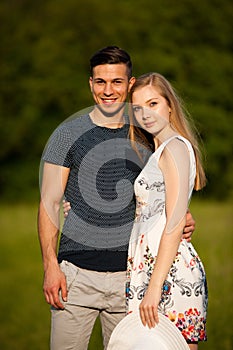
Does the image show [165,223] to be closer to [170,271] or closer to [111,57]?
[170,271]

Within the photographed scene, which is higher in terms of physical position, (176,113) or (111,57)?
(111,57)

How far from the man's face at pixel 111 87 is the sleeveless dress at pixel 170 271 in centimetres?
34

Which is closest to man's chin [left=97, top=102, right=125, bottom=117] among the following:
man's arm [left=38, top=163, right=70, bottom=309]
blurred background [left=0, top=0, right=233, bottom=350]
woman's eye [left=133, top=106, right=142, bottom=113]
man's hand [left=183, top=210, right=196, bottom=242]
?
woman's eye [left=133, top=106, right=142, bottom=113]

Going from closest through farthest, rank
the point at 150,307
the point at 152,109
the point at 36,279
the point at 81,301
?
the point at 150,307 → the point at 152,109 → the point at 81,301 → the point at 36,279

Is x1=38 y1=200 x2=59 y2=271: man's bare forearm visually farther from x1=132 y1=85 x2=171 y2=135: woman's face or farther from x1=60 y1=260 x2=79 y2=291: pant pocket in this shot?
x1=132 y1=85 x2=171 y2=135: woman's face

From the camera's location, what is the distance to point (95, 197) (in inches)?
157

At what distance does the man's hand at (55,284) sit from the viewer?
3910 mm

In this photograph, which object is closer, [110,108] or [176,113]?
[176,113]

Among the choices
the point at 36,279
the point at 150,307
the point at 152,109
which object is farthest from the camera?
the point at 36,279

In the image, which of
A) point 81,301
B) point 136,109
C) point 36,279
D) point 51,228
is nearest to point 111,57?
point 136,109

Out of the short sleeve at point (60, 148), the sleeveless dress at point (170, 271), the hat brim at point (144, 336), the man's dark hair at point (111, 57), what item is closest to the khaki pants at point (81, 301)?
the sleeveless dress at point (170, 271)

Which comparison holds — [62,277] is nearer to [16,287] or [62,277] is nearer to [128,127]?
[128,127]

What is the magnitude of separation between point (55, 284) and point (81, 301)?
15 centimetres

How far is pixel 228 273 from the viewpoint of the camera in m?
10.2
